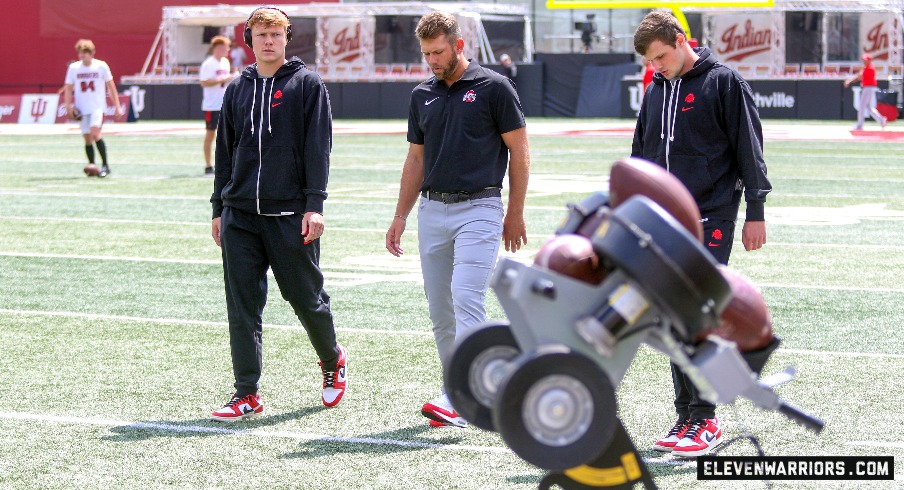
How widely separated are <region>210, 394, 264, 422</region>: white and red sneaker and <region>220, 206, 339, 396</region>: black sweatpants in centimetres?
4

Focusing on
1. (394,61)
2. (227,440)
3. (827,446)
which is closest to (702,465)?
(827,446)

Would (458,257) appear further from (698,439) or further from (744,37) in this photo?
(744,37)

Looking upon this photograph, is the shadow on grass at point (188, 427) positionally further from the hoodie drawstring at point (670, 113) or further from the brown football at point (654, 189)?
the brown football at point (654, 189)

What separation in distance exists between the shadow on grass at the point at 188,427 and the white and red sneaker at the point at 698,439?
6.22 ft

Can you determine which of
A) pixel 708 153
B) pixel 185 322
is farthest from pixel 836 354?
pixel 185 322

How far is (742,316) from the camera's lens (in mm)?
3107

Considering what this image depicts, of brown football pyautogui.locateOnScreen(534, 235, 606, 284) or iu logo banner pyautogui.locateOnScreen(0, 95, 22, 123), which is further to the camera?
iu logo banner pyautogui.locateOnScreen(0, 95, 22, 123)

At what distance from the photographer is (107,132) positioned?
34844 millimetres

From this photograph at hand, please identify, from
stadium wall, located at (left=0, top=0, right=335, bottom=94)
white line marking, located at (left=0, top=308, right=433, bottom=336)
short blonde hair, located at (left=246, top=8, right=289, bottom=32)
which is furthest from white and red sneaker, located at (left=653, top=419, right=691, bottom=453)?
stadium wall, located at (left=0, top=0, right=335, bottom=94)

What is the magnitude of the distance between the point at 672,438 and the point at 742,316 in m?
3.17

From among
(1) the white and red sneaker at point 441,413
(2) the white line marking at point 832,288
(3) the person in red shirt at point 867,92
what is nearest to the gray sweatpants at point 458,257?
(1) the white and red sneaker at point 441,413

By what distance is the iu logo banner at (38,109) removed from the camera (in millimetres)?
41469

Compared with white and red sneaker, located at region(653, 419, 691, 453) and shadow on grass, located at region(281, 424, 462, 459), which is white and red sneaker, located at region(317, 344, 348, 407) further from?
white and red sneaker, located at region(653, 419, 691, 453)

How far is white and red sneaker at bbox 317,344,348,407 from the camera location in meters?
7.16
